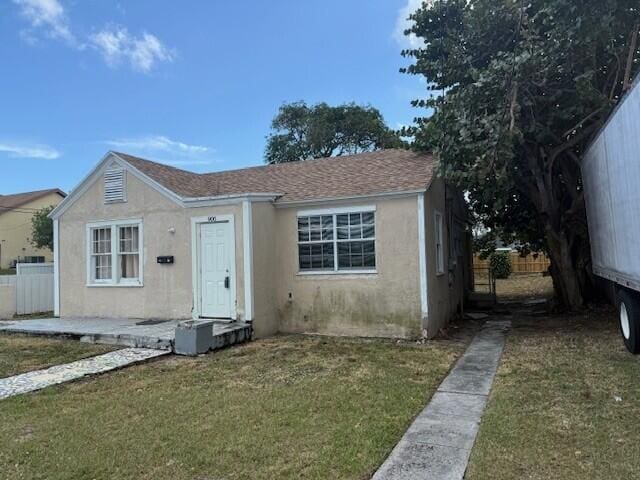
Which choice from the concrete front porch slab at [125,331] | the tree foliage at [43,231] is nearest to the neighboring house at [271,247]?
the concrete front porch slab at [125,331]

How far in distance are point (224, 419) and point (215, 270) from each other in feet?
19.8

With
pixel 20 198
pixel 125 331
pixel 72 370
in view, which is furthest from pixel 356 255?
pixel 20 198

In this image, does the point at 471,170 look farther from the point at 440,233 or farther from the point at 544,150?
the point at 544,150

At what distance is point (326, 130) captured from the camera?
31.0 metres

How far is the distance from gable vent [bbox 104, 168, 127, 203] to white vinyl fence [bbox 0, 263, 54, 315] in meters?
5.30

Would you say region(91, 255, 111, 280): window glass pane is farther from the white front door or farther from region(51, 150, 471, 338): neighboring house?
the white front door

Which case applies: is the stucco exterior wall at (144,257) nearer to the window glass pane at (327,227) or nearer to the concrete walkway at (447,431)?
the window glass pane at (327,227)

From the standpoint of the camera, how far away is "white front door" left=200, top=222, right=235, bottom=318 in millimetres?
10891

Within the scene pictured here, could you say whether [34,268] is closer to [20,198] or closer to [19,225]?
[19,225]

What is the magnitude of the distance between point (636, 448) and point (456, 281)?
10376 millimetres

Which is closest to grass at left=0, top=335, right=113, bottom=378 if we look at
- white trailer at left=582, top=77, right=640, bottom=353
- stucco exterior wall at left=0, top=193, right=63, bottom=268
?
white trailer at left=582, top=77, right=640, bottom=353

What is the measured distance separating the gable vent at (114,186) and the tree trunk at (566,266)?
1120 cm

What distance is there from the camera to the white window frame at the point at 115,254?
12111 mm

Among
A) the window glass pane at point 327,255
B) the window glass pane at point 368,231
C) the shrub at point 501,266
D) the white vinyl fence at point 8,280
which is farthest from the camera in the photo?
the shrub at point 501,266
